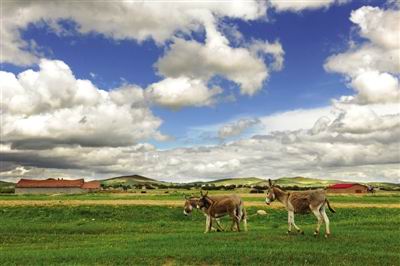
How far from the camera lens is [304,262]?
1881 cm

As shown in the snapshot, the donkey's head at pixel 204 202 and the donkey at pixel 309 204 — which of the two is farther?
the donkey's head at pixel 204 202

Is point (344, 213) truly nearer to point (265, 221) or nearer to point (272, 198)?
point (265, 221)

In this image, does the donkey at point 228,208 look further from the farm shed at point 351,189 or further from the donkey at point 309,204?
the farm shed at point 351,189

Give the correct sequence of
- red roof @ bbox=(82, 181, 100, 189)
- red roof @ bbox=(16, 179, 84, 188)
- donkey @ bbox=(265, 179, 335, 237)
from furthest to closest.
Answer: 1. red roof @ bbox=(82, 181, 100, 189)
2. red roof @ bbox=(16, 179, 84, 188)
3. donkey @ bbox=(265, 179, 335, 237)

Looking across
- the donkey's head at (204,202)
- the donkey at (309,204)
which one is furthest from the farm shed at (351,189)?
the donkey at (309,204)

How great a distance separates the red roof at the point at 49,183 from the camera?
531 feet

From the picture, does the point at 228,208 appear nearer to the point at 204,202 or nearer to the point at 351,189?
the point at 204,202

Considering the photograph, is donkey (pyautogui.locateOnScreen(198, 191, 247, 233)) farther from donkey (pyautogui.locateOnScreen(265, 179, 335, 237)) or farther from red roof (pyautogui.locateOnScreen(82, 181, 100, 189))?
red roof (pyautogui.locateOnScreen(82, 181, 100, 189))

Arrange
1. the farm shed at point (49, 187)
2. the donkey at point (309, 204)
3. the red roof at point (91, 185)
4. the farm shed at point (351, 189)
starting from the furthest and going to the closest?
the red roof at point (91, 185) → the farm shed at point (49, 187) → the farm shed at point (351, 189) → the donkey at point (309, 204)

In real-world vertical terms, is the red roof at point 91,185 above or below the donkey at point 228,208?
above

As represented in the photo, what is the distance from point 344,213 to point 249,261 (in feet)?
115

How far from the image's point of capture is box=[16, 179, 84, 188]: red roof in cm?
16200

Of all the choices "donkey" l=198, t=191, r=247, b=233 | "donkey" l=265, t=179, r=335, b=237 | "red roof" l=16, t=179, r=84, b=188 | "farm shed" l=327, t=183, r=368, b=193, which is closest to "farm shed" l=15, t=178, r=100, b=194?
"red roof" l=16, t=179, r=84, b=188

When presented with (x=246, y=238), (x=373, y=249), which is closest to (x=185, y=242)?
(x=246, y=238)
